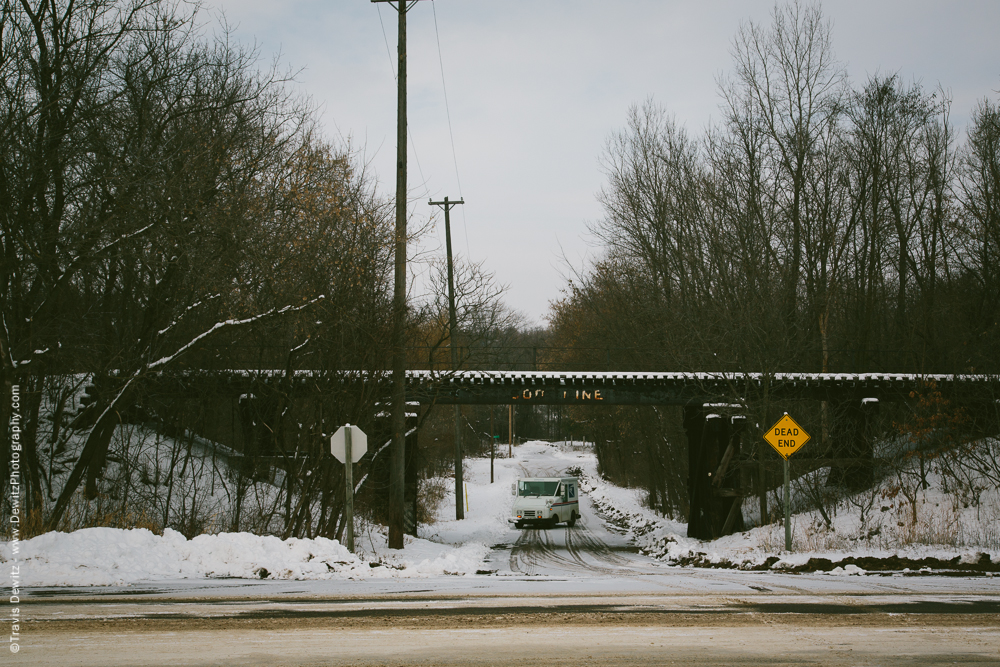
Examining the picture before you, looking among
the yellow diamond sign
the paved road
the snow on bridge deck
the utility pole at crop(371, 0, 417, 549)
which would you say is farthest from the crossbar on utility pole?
the yellow diamond sign

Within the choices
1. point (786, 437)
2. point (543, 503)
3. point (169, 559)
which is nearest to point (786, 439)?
point (786, 437)

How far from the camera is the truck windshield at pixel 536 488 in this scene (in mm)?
32594

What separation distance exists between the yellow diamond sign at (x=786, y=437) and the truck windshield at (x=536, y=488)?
17.5 m

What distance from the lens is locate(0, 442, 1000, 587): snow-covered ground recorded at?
10.4m

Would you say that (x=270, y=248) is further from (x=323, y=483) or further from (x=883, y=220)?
(x=883, y=220)

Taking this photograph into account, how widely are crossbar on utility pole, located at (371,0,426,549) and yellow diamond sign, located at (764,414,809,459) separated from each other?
827 centimetres

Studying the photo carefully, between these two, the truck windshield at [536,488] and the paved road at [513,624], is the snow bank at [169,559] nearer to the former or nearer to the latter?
the paved road at [513,624]

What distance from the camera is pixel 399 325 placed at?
16.8 meters

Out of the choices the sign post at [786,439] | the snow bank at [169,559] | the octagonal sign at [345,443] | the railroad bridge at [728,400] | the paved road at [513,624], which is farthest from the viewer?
the railroad bridge at [728,400]

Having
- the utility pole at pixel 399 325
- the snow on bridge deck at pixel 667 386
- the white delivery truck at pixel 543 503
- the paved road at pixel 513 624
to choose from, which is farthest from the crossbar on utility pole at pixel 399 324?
the white delivery truck at pixel 543 503

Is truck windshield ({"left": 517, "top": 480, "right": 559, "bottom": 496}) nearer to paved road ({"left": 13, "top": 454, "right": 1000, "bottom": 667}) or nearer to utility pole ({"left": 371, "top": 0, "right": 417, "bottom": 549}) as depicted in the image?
utility pole ({"left": 371, "top": 0, "right": 417, "bottom": 549})

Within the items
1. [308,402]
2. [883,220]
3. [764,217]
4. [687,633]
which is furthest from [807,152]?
[687,633]

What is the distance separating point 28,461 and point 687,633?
1475 centimetres

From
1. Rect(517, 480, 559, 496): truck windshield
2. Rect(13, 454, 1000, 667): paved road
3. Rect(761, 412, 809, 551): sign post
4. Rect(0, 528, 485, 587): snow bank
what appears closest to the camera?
Rect(13, 454, 1000, 667): paved road
